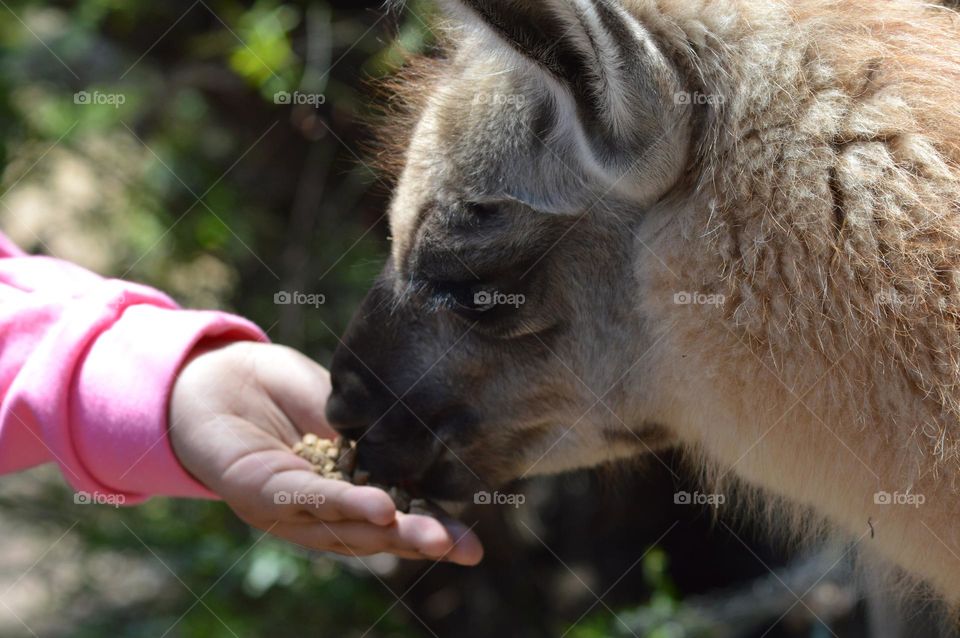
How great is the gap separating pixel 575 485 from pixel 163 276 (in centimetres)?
175

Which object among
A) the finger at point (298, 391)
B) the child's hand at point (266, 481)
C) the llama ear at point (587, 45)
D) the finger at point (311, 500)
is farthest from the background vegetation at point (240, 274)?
the llama ear at point (587, 45)

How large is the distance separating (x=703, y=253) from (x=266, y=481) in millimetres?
864

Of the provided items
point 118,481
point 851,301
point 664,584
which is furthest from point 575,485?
point 851,301

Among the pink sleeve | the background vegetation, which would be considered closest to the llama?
the pink sleeve

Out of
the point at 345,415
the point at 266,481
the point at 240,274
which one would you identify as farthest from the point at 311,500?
the point at 240,274

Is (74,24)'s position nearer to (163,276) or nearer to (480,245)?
(163,276)

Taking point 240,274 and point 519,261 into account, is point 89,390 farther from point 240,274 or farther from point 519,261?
point 240,274

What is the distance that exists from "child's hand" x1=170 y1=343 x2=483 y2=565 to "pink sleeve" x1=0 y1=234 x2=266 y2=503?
0.17 feet

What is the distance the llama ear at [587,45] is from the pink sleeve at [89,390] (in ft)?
2.96

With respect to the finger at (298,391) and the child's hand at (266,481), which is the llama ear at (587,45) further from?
the finger at (298,391)

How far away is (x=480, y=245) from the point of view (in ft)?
6.06

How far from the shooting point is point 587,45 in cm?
160

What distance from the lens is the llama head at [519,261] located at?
164 centimetres

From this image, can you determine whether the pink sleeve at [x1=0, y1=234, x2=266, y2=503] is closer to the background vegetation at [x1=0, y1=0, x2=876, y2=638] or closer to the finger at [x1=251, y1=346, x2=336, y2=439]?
the finger at [x1=251, y1=346, x2=336, y2=439]
